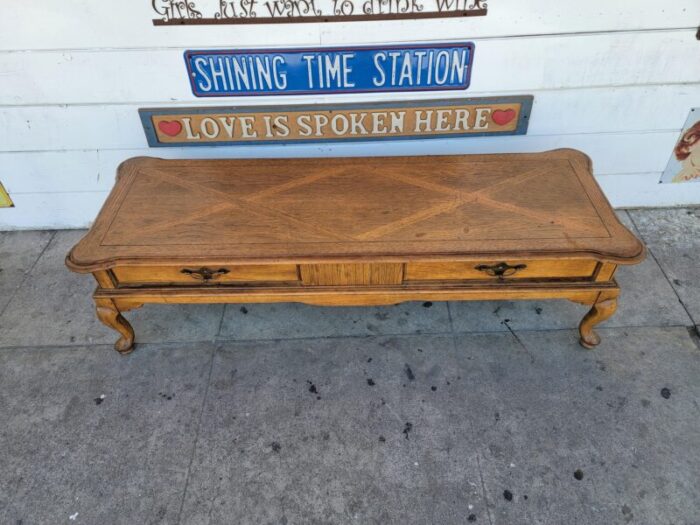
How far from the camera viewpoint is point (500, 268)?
236cm

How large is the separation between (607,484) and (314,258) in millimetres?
1745

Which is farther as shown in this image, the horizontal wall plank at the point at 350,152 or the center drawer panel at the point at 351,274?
the horizontal wall plank at the point at 350,152

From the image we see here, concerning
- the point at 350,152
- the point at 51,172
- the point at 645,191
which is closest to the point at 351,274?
the point at 350,152

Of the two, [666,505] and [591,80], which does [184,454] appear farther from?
[591,80]

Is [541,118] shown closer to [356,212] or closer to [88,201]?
[356,212]

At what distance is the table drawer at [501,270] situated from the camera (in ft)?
7.75

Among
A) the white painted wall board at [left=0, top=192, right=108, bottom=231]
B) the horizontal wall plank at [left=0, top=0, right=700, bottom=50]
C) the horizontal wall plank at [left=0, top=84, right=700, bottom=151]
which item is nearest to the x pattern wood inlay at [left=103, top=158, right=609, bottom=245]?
the horizontal wall plank at [left=0, top=84, right=700, bottom=151]

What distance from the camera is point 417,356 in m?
2.80

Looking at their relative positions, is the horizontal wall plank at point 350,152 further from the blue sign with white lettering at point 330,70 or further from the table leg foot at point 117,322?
the table leg foot at point 117,322

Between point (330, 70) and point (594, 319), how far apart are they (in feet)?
6.94

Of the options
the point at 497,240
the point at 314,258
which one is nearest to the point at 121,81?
the point at 314,258

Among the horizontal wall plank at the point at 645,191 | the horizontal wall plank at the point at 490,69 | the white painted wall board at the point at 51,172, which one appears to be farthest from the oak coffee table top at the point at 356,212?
the horizontal wall plank at the point at 645,191

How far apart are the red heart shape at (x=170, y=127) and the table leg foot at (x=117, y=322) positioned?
1216 mm

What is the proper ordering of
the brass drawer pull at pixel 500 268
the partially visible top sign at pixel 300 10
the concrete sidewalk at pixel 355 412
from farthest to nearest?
the partially visible top sign at pixel 300 10, the brass drawer pull at pixel 500 268, the concrete sidewalk at pixel 355 412
